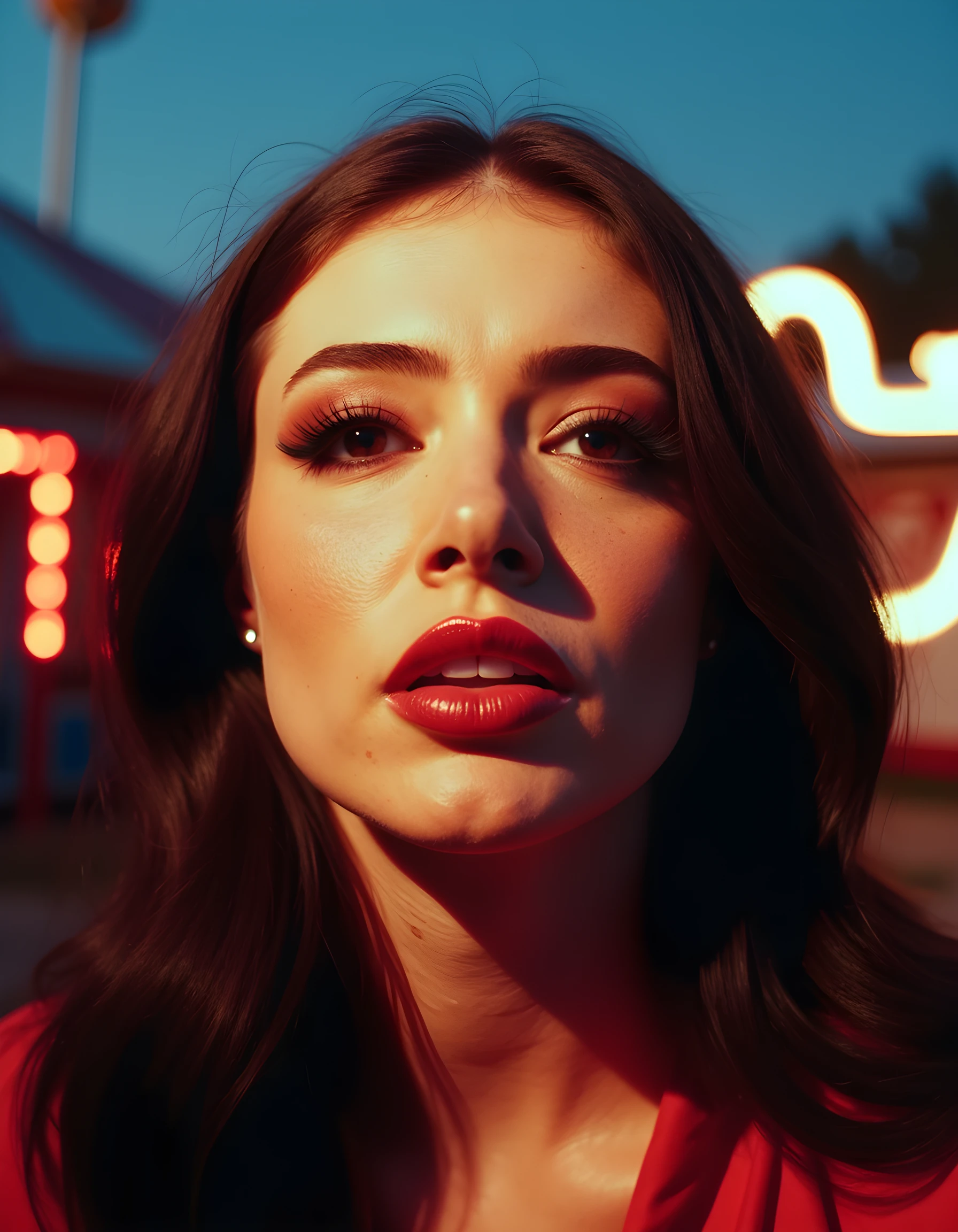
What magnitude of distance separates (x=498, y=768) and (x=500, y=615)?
7.3 inches

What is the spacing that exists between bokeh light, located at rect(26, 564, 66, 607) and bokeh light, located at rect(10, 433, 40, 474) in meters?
0.79

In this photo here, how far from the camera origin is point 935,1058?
153 cm

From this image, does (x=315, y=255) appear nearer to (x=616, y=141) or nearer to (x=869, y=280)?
(x=616, y=141)

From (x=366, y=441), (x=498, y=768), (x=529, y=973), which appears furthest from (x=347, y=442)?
(x=529, y=973)

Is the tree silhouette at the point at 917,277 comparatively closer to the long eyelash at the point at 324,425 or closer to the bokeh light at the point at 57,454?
the bokeh light at the point at 57,454

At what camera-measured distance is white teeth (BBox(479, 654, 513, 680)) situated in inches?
49.1

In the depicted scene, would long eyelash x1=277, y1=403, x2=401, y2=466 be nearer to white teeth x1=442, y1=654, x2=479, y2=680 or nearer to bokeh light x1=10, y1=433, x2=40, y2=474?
white teeth x1=442, y1=654, x2=479, y2=680

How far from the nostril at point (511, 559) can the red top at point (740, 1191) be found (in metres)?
0.81

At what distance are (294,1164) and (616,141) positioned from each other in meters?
1.65

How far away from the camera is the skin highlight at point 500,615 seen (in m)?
1.25

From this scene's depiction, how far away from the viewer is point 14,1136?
4.86 feet

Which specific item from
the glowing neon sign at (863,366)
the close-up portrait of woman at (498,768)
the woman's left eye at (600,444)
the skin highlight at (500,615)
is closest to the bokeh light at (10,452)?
the glowing neon sign at (863,366)

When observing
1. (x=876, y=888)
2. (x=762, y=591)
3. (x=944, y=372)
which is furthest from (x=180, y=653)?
(x=944, y=372)

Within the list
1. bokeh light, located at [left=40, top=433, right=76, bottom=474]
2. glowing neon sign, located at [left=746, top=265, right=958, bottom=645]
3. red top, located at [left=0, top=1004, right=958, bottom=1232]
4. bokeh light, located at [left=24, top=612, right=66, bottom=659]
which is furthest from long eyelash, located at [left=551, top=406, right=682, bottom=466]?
bokeh light, located at [left=40, top=433, right=76, bottom=474]
